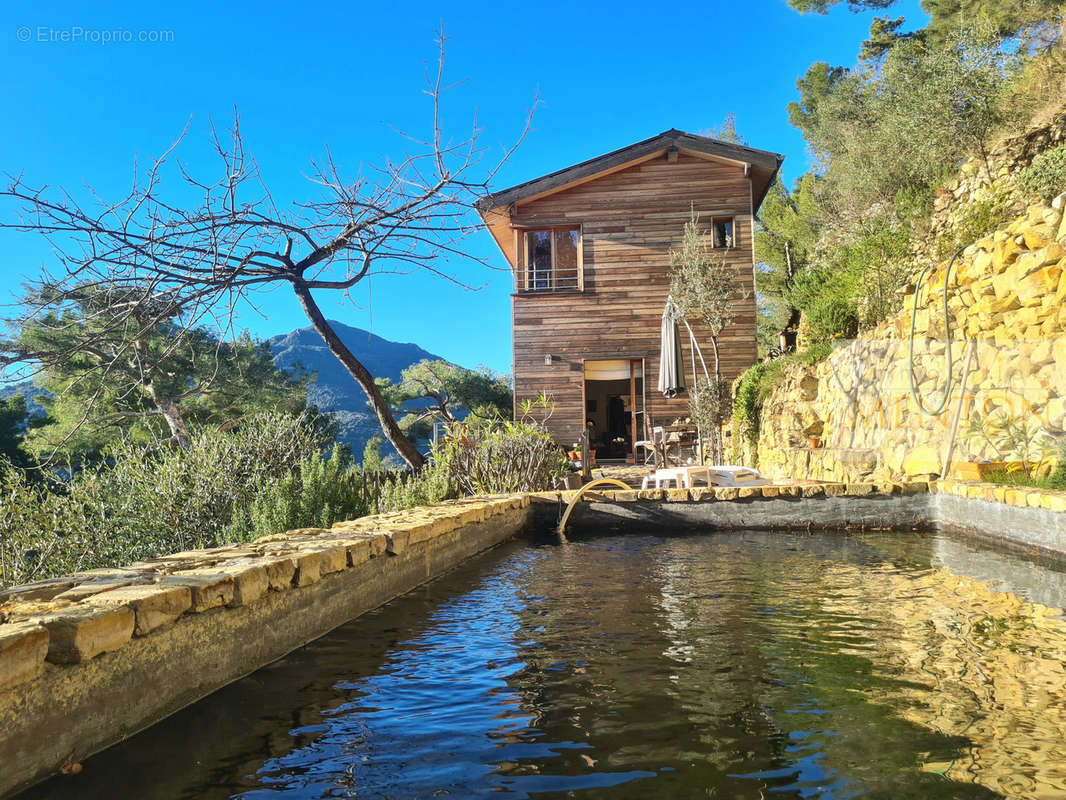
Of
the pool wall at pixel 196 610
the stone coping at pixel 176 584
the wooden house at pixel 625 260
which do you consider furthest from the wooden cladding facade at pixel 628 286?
the stone coping at pixel 176 584

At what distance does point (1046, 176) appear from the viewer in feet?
26.7

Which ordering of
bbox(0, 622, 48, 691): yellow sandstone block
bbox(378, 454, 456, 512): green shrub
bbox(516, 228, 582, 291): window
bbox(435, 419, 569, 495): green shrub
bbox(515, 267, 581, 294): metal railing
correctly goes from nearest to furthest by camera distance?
1. bbox(0, 622, 48, 691): yellow sandstone block
2. bbox(378, 454, 456, 512): green shrub
3. bbox(435, 419, 569, 495): green shrub
4. bbox(515, 267, 581, 294): metal railing
5. bbox(516, 228, 582, 291): window

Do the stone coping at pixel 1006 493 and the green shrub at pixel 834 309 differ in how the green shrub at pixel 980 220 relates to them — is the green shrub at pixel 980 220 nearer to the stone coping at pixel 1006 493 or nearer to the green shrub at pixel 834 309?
the green shrub at pixel 834 309

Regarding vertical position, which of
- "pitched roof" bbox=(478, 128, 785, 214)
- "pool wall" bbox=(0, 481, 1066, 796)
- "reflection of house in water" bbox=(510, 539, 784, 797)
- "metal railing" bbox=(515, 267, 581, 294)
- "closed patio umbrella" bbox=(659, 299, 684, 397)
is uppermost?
"pitched roof" bbox=(478, 128, 785, 214)

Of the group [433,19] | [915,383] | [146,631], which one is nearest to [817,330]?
[915,383]

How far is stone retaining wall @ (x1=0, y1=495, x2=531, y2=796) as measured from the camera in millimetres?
1887

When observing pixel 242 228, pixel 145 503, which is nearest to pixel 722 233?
pixel 242 228

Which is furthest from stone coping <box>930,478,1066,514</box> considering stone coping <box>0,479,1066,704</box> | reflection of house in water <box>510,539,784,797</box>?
reflection of house in water <box>510,539,784,797</box>

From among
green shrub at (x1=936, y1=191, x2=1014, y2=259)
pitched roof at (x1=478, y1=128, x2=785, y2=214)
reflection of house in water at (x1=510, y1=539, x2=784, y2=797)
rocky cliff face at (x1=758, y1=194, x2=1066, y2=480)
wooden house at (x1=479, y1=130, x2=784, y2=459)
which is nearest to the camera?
reflection of house in water at (x1=510, y1=539, x2=784, y2=797)

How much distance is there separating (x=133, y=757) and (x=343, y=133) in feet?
14.9

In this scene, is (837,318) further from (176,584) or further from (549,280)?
(176,584)

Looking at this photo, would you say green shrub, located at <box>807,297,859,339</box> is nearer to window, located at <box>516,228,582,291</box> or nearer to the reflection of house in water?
window, located at <box>516,228,582,291</box>

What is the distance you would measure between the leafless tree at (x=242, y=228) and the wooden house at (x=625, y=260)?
879 cm

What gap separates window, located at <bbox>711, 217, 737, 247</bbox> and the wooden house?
0.08 ft
